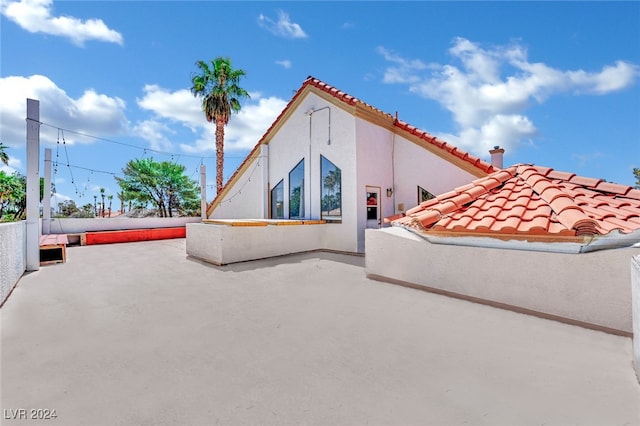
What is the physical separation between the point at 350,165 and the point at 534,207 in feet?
18.4

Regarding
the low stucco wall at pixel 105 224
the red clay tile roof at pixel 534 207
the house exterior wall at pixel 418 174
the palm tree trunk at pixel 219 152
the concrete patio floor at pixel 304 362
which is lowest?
the concrete patio floor at pixel 304 362

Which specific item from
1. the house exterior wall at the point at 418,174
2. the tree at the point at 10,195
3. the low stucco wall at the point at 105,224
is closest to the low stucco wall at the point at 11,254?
the low stucco wall at the point at 105,224

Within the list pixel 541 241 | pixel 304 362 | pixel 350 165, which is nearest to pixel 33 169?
pixel 304 362

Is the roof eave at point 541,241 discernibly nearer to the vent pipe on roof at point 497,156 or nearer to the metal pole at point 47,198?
the vent pipe on roof at point 497,156

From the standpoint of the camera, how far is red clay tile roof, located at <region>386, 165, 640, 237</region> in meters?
3.79

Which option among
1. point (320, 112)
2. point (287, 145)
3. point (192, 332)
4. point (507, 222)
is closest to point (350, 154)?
point (320, 112)

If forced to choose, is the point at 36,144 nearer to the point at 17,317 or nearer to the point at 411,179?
the point at 17,317

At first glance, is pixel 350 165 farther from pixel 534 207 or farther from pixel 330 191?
pixel 534 207

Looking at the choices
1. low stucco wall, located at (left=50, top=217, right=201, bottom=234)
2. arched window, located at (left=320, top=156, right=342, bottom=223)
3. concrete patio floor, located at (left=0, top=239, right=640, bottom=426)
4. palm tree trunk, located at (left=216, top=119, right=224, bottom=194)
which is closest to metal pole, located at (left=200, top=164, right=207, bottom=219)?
palm tree trunk, located at (left=216, top=119, right=224, bottom=194)

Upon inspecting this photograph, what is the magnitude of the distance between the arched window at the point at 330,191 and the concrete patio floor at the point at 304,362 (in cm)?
511

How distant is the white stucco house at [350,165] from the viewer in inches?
361

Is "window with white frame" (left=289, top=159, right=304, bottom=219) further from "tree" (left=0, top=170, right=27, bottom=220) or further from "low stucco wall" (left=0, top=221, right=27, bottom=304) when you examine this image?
"tree" (left=0, top=170, right=27, bottom=220)

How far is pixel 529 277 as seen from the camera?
4.04 meters

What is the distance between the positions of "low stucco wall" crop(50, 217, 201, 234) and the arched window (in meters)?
11.6
